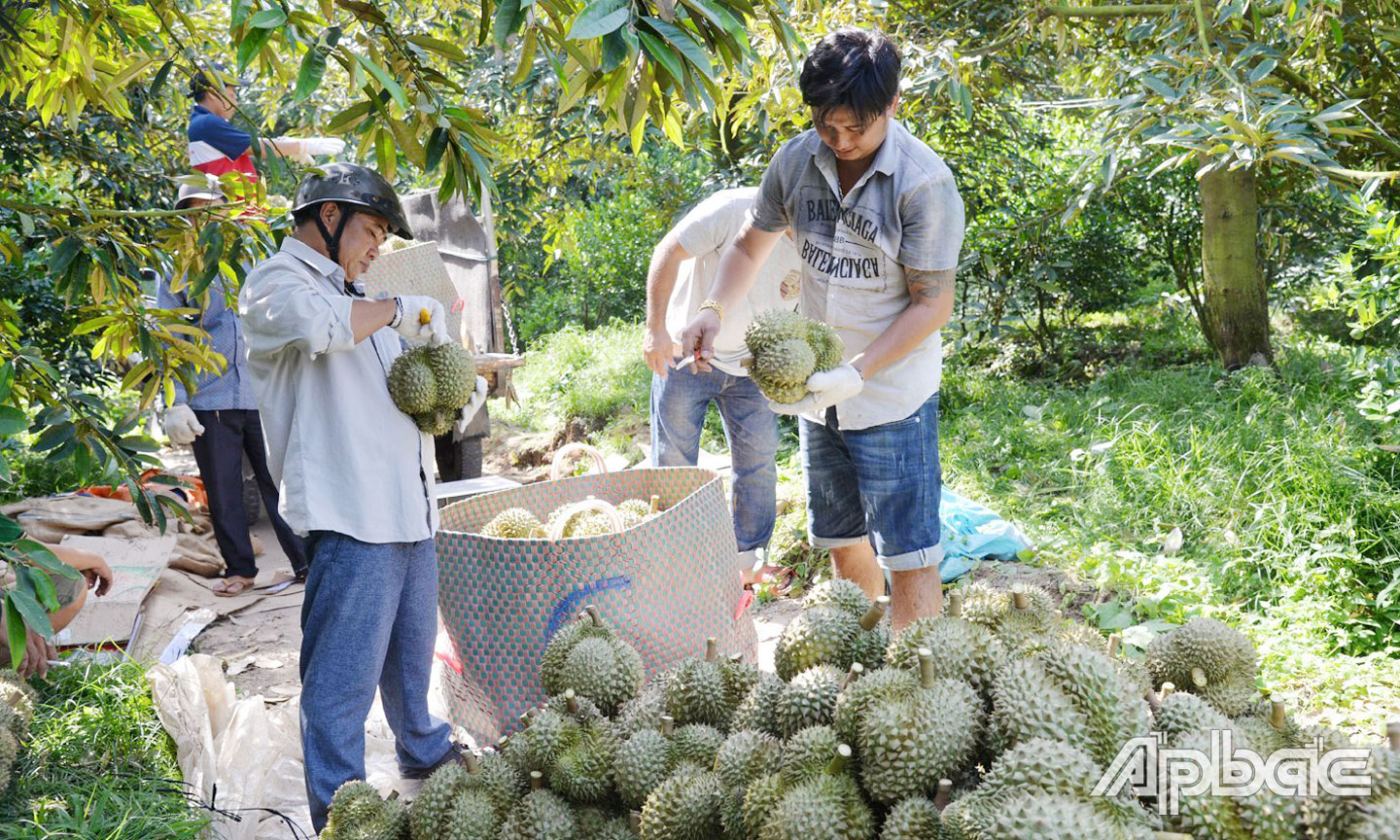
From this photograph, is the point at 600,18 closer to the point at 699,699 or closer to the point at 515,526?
the point at 699,699

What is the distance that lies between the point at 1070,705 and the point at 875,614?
1.59 feet

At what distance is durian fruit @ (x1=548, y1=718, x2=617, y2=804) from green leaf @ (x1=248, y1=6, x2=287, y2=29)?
1.44 metres

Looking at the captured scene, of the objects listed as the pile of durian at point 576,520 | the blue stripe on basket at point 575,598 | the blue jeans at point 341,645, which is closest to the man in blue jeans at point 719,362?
the pile of durian at point 576,520

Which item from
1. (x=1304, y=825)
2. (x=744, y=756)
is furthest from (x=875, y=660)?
(x=1304, y=825)

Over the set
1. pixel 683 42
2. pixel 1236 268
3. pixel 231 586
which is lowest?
pixel 231 586

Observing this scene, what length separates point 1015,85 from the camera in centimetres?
728

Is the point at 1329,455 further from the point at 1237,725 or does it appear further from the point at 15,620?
the point at 15,620

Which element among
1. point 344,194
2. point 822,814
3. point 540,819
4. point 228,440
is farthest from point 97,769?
point 228,440

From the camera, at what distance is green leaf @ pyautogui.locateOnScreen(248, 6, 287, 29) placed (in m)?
1.76

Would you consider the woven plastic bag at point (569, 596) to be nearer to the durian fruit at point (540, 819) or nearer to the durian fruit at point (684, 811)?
the durian fruit at point (540, 819)

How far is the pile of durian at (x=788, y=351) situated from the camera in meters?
2.64

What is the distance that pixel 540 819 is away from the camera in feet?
6.06

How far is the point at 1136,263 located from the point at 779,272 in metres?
4.57

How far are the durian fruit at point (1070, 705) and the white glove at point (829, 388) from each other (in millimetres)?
1123
